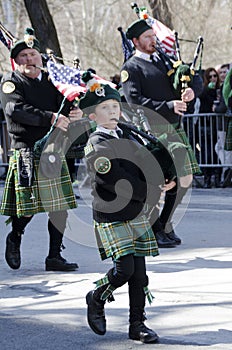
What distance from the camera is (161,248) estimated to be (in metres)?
7.37

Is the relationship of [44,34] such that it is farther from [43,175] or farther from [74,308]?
[74,308]

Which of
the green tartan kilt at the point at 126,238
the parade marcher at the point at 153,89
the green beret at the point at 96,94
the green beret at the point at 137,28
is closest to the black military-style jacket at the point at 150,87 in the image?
the parade marcher at the point at 153,89

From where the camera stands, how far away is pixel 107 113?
4898 mm

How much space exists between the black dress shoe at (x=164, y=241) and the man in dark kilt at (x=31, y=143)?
100cm

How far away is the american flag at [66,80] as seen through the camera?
19.5 feet

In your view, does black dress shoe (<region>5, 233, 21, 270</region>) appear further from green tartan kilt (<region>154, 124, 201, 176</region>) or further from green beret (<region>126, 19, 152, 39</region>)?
green beret (<region>126, 19, 152, 39</region>)

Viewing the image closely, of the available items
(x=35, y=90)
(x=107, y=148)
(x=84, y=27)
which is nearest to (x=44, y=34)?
(x=35, y=90)

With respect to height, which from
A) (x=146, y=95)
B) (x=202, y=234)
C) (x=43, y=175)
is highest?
(x=146, y=95)

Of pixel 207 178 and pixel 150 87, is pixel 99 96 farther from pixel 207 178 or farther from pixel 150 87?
pixel 207 178

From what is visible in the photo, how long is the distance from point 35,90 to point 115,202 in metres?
1.95

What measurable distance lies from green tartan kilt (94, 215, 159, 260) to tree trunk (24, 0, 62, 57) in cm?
932

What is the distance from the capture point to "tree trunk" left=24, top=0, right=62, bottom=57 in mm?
13891

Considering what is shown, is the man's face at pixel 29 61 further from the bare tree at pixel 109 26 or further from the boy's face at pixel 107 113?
the bare tree at pixel 109 26

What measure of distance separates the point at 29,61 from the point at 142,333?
252cm
